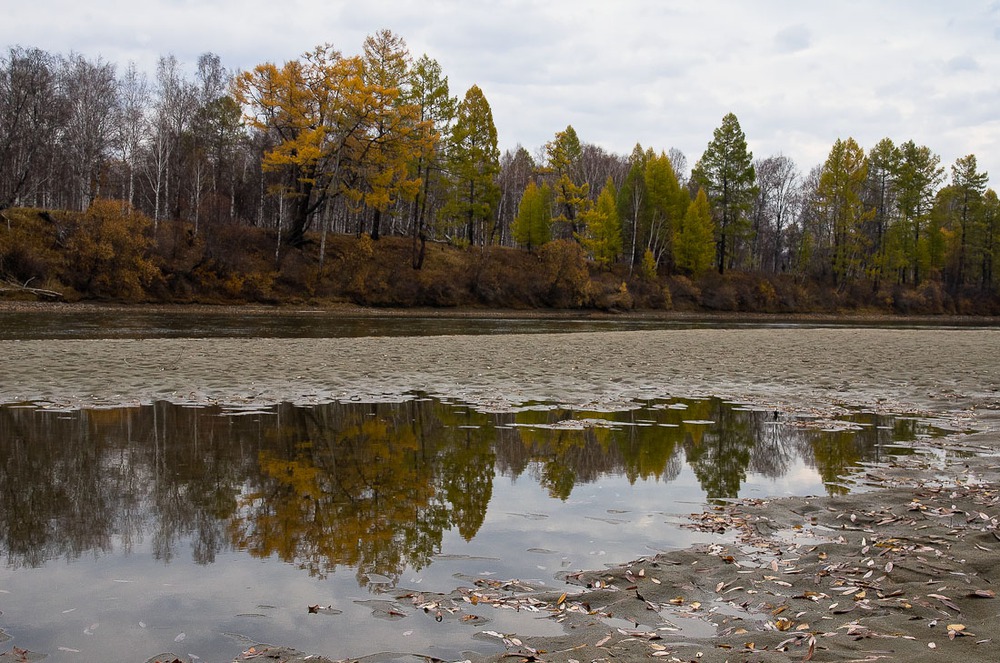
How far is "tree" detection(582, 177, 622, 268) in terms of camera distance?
68.1 m

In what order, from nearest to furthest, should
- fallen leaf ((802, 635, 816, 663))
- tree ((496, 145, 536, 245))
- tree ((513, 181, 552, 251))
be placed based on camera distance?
fallen leaf ((802, 635, 816, 663)) → tree ((513, 181, 552, 251)) → tree ((496, 145, 536, 245))

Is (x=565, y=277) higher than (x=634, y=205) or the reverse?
the reverse

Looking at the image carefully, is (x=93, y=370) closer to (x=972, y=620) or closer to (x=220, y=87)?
(x=972, y=620)

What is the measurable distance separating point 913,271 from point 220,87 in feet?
246

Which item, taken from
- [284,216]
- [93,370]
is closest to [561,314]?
[284,216]

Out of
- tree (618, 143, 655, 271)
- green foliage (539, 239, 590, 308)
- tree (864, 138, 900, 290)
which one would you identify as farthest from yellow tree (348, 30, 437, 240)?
tree (864, 138, 900, 290)

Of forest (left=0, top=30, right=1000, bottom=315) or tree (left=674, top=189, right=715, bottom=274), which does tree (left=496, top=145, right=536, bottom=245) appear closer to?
Result: forest (left=0, top=30, right=1000, bottom=315)

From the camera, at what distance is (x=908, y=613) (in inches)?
184

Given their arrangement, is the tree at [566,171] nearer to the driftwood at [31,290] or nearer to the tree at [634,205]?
the tree at [634,205]

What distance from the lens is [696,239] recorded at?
7319cm

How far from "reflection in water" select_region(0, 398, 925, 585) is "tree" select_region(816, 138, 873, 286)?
69068mm

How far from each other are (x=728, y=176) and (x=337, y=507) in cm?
7532

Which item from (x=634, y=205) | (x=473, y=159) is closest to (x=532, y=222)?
(x=473, y=159)

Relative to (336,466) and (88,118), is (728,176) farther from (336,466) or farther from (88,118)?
(336,466)
